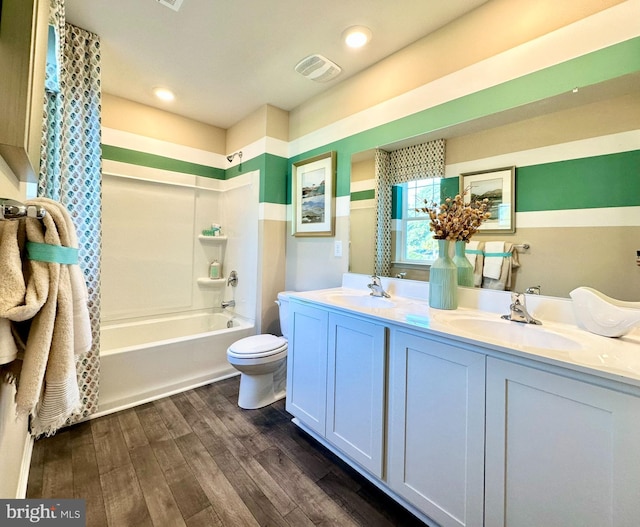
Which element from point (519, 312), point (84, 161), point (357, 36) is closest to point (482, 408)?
point (519, 312)

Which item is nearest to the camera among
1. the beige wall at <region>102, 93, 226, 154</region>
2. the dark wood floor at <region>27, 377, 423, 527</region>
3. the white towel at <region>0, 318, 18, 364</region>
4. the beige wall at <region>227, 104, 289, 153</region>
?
the white towel at <region>0, 318, 18, 364</region>

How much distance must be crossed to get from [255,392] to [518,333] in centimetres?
174

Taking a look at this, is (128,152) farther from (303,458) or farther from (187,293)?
(303,458)

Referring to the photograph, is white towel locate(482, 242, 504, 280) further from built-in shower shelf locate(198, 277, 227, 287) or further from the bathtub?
built-in shower shelf locate(198, 277, 227, 287)

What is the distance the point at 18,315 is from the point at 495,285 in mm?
1789

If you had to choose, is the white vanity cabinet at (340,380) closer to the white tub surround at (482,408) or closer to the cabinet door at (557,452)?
the white tub surround at (482,408)

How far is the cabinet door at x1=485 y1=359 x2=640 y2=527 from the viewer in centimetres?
75

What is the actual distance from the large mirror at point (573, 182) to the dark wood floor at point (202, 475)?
134cm

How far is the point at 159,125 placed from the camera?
2.84 m

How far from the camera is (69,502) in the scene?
883mm

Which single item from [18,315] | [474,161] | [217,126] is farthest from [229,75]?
[18,315]

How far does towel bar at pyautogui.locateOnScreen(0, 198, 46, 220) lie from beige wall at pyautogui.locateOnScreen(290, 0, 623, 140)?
2.00 m

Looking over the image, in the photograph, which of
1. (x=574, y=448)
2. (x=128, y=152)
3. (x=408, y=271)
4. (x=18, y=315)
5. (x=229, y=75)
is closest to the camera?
(x=18, y=315)

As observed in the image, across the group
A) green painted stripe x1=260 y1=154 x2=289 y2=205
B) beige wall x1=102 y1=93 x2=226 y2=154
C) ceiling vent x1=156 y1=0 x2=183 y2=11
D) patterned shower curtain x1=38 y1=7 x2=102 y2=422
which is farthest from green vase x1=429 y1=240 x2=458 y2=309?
beige wall x1=102 y1=93 x2=226 y2=154
